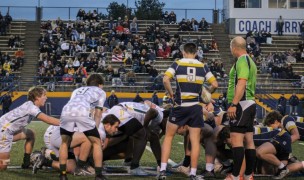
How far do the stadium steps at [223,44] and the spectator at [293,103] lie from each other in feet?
19.8

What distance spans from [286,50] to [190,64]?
1211 inches

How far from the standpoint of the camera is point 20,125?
31.3ft

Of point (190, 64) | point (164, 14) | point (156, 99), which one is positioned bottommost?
point (156, 99)

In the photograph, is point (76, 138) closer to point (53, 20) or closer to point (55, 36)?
point (55, 36)

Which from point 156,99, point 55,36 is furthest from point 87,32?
point 156,99

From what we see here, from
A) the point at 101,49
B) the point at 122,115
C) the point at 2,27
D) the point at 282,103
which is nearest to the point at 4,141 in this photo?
the point at 122,115

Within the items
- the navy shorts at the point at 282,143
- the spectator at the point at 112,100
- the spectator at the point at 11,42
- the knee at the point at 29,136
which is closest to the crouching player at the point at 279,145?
the navy shorts at the point at 282,143

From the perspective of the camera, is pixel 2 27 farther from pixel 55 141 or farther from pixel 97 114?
pixel 97 114

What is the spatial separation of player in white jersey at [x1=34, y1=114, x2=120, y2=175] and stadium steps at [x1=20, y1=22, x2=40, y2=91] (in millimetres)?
22829

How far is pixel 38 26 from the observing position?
39.4m

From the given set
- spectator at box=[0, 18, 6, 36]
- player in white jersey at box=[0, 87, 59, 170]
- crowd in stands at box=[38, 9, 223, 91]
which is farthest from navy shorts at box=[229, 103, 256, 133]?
spectator at box=[0, 18, 6, 36]

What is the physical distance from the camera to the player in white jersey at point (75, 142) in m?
8.45

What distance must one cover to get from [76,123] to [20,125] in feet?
5.90

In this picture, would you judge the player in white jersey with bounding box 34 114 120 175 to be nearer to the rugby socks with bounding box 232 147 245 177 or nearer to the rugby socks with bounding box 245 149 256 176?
the rugby socks with bounding box 232 147 245 177
